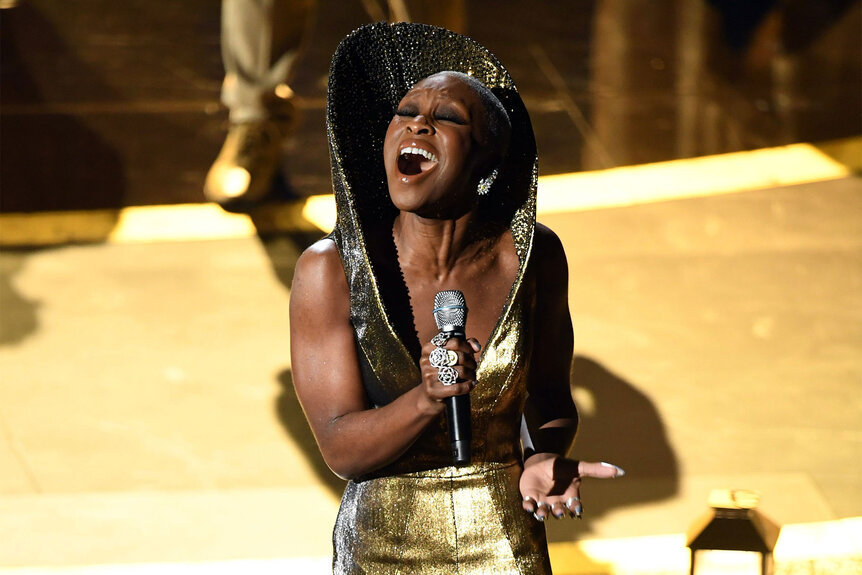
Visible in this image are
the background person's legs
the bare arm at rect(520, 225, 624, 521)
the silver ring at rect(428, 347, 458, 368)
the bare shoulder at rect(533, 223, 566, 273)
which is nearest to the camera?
the silver ring at rect(428, 347, 458, 368)

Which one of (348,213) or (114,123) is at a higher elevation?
(114,123)

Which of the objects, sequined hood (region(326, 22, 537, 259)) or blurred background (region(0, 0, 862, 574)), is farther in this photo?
blurred background (region(0, 0, 862, 574))

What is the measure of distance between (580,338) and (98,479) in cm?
183

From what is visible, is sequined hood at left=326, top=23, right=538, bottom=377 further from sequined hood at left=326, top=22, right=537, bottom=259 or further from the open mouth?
the open mouth

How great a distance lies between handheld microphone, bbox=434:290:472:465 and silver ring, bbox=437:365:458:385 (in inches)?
2.2

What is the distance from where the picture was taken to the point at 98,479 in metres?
4.09

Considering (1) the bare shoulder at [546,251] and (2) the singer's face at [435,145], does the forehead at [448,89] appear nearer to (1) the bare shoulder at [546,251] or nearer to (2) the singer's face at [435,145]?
(2) the singer's face at [435,145]

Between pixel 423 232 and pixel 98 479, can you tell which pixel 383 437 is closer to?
pixel 423 232

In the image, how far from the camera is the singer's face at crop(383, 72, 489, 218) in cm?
212

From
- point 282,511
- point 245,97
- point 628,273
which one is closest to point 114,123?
point 245,97

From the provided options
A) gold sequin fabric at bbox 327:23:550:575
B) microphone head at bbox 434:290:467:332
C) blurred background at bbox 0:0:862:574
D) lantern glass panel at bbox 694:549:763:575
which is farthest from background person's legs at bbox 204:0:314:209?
microphone head at bbox 434:290:467:332

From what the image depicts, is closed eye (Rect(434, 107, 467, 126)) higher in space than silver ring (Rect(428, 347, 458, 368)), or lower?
higher

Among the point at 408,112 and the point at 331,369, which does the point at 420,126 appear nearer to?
the point at 408,112

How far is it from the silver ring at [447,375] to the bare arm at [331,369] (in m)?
0.22
